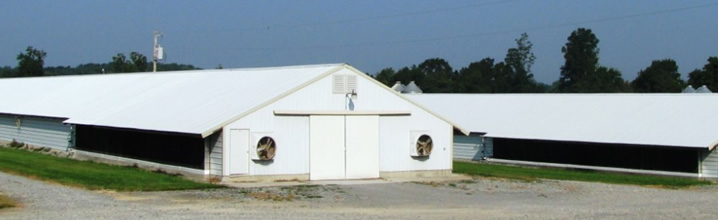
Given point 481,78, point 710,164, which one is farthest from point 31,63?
point 710,164

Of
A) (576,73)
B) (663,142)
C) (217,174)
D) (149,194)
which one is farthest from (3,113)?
(576,73)

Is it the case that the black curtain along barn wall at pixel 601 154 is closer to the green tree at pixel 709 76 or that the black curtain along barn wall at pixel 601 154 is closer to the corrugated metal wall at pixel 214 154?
the corrugated metal wall at pixel 214 154

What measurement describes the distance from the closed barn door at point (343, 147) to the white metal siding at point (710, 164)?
46.4ft

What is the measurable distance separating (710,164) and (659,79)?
70545 millimetres

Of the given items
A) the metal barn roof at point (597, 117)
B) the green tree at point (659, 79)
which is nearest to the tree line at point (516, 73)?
the green tree at point (659, 79)

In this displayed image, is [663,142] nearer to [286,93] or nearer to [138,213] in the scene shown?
[286,93]

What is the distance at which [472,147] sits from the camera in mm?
47281

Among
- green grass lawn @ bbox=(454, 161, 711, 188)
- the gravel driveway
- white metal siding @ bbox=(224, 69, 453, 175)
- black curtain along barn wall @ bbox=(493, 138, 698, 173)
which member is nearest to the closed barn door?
white metal siding @ bbox=(224, 69, 453, 175)

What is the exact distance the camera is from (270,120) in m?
29.5

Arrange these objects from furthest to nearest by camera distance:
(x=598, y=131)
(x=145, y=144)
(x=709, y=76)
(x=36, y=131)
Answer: (x=709, y=76)
(x=36, y=131)
(x=598, y=131)
(x=145, y=144)

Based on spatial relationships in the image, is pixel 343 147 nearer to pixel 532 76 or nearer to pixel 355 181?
pixel 355 181

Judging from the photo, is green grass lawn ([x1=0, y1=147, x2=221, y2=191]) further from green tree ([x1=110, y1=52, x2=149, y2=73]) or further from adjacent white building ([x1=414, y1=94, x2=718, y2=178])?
green tree ([x1=110, y1=52, x2=149, y2=73])

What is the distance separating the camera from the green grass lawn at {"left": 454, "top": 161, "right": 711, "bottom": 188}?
34750 mm

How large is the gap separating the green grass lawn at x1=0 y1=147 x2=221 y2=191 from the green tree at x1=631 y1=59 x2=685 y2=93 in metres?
77.5
